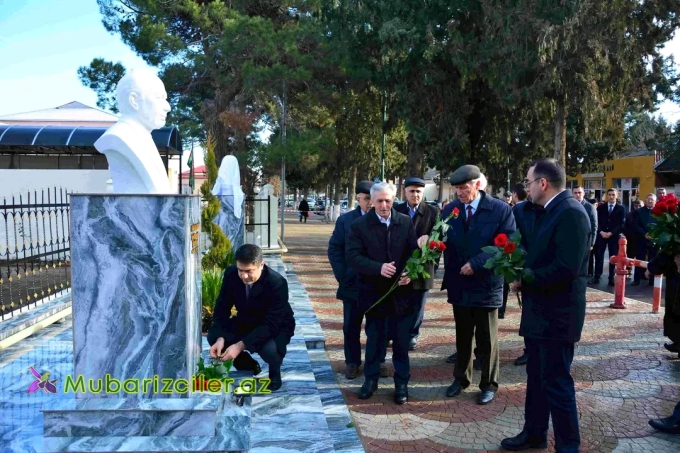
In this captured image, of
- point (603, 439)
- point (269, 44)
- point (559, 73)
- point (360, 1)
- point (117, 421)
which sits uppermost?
point (360, 1)

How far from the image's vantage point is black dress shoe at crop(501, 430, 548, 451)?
366 centimetres

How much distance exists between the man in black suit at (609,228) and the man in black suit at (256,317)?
824cm

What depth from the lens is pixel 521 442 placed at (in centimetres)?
366

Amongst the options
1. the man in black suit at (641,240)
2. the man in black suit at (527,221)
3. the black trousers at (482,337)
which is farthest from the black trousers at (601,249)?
the black trousers at (482,337)

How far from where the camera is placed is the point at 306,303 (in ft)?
27.5

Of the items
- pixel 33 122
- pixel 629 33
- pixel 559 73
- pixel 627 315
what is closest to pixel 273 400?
pixel 627 315

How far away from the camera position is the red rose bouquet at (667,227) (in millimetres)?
4277

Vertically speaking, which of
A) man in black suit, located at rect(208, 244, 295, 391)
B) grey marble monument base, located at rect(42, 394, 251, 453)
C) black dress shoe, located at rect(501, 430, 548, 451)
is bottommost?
black dress shoe, located at rect(501, 430, 548, 451)

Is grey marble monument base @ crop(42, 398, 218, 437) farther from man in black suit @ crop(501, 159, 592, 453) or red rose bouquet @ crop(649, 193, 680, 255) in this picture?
red rose bouquet @ crop(649, 193, 680, 255)

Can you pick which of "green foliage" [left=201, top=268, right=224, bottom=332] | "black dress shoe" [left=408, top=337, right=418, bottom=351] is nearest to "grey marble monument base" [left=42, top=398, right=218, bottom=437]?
"green foliage" [left=201, top=268, right=224, bottom=332]

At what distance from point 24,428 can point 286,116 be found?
49.7ft

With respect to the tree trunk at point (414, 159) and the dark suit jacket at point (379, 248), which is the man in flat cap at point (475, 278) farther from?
the tree trunk at point (414, 159)

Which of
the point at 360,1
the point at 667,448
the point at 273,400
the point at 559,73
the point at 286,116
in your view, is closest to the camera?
the point at 667,448

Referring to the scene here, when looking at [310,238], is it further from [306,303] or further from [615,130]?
[306,303]
